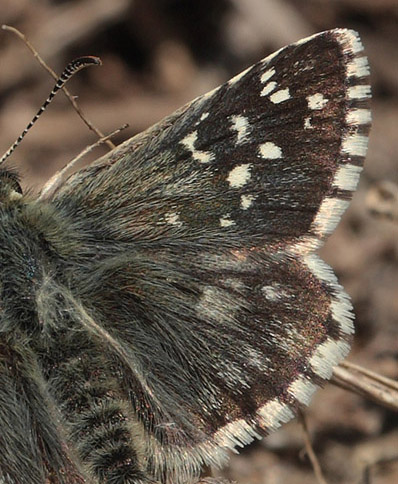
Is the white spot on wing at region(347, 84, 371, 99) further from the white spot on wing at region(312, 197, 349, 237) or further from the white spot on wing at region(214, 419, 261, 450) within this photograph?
the white spot on wing at region(214, 419, 261, 450)

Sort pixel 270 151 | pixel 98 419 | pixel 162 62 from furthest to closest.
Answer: pixel 162 62, pixel 270 151, pixel 98 419

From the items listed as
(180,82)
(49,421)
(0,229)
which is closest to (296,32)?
(180,82)

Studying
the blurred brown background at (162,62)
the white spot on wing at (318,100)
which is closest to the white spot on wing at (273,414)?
the white spot on wing at (318,100)

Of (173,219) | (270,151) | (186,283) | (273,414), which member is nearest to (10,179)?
(173,219)

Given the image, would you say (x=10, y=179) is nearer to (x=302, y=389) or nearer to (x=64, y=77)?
(x=64, y=77)

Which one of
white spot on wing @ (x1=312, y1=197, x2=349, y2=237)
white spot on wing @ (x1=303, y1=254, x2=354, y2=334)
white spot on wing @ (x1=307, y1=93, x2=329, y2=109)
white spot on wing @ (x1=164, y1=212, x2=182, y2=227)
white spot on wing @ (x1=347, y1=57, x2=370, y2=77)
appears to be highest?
white spot on wing @ (x1=347, y1=57, x2=370, y2=77)

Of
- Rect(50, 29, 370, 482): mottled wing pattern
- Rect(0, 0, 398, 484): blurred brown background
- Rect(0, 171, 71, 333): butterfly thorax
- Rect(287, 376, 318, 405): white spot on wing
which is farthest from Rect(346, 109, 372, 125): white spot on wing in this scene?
Rect(0, 0, 398, 484): blurred brown background

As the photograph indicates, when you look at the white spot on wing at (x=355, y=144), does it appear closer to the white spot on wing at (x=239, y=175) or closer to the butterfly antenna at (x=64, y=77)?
the white spot on wing at (x=239, y=175)

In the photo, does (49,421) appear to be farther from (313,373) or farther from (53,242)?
(313,373)
